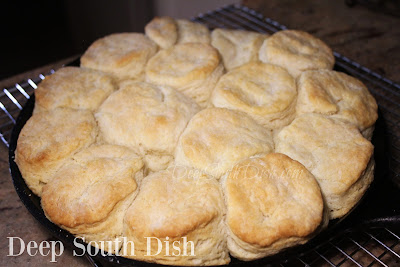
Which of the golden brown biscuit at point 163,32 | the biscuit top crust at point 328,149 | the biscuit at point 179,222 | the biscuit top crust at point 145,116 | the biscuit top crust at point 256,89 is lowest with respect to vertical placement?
the biscuit at point 179,222

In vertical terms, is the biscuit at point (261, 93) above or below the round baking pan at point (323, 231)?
above

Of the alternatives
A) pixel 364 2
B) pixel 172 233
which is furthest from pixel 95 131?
pixel 364 2

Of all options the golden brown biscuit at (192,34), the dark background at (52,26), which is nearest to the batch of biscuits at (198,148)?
the golden brown biscuit at (192,34)

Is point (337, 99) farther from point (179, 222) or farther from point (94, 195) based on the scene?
point (94, 195)

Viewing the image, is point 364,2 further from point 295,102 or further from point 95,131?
point 95,131

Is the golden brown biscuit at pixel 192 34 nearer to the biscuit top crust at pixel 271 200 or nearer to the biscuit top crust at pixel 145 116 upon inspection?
the biscuit top crust at pixel 145 116

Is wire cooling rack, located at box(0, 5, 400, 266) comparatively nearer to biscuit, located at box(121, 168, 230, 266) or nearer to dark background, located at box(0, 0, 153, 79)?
biscuit, located at box(121, 168, 230, 266)

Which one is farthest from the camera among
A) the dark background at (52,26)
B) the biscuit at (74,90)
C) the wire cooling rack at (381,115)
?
the dark background at (52,26)

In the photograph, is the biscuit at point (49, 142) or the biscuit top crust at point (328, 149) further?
the biscuit at point (49, 142)

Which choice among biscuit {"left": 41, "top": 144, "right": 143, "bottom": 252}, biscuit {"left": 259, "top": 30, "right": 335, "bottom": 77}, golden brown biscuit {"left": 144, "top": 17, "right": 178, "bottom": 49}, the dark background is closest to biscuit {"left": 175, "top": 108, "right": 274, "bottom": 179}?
biscuit {"left": 41, "top": 144, "right": 143, "bottom": 252}
